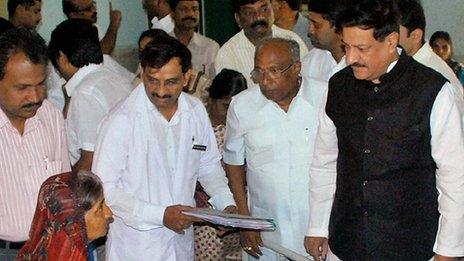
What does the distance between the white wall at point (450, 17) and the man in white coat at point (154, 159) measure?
6861mm

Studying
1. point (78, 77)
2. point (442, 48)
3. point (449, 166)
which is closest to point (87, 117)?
point (78, 77)

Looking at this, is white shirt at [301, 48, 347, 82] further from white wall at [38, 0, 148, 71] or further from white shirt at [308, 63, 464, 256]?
white wall at [38, 0, 148, 71]

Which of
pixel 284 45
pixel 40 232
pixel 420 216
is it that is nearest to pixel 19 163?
pixel 40 232

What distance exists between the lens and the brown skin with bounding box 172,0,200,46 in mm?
6488

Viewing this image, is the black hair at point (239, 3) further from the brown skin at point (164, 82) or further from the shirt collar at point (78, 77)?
the brown skin at point (164, 82)

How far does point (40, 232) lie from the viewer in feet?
8.87

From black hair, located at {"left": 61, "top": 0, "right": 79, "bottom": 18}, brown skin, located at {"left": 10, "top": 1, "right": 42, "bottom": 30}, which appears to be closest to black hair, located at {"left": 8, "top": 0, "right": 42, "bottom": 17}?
brown skin, located at {"left": 10, "top": 1, "right": 42, "bottom": 30}

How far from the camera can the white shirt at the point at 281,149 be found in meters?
3.84

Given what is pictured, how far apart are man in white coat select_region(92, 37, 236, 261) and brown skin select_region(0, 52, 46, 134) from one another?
0.41 metres

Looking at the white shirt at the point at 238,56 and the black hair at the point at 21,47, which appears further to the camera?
the white shirt at the point at 238,56

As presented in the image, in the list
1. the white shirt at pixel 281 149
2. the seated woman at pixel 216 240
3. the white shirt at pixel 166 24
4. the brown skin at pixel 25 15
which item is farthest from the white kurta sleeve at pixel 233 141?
the white shirt at pixel 166 24

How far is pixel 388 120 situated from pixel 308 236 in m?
0.74

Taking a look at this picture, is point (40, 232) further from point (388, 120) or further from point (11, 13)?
point (11, 13)

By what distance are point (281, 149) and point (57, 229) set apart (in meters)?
1.45
